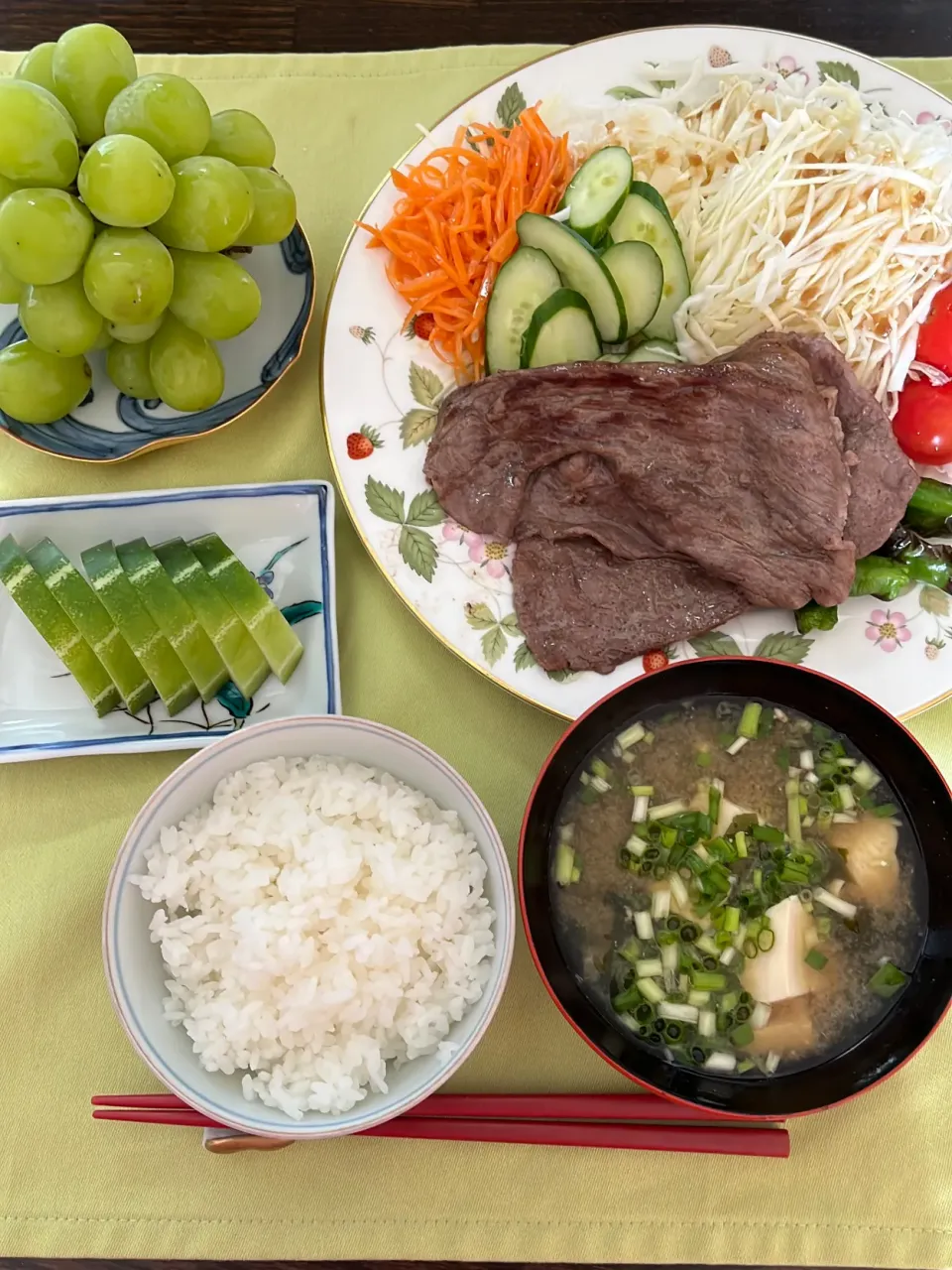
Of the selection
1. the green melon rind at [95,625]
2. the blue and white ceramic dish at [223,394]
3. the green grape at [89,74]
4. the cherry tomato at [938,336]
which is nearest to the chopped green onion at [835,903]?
the cherry tomato at [938,336]

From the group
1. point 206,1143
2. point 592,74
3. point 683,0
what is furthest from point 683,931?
point 683,0

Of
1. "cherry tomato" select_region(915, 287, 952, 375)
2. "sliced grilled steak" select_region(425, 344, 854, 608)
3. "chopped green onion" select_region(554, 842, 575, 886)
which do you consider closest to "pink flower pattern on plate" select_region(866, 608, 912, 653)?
"sliced grilled steak" select_region(425, 344, 854, 608)

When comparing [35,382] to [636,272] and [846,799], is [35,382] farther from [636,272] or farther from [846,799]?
[846,799]

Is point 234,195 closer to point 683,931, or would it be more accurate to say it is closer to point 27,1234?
point 683,931

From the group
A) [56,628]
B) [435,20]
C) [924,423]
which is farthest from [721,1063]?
[435,20]

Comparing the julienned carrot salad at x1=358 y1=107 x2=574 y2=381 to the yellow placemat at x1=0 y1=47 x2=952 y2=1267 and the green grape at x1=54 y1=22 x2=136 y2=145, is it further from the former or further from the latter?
the yellow placemat at x1=0 y1=47 x2=952 y2=1267

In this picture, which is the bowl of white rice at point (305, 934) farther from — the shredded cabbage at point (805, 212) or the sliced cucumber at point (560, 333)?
the shredded cabbage at point (805, 212)

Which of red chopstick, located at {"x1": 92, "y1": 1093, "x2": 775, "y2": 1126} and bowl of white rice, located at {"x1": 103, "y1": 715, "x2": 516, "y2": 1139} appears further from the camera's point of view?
red chopstick, located at {"x1": 92, "y1": 1093, "x2": 775, "y2": 1126}
